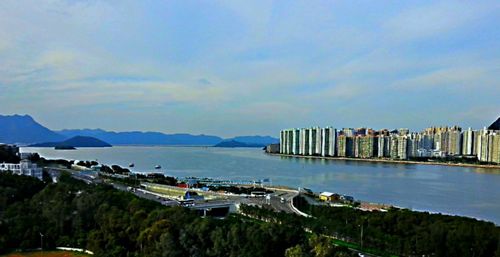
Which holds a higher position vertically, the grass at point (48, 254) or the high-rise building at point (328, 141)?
the high-rise building at point (328, 141)

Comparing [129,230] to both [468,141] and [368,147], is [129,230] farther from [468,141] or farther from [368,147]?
[468,141]

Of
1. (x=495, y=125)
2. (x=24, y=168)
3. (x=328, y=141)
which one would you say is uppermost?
(x=495, y=125)

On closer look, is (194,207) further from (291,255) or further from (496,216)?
(496,216)

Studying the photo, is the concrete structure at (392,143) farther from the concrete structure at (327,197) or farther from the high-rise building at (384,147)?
the concrete structure at (327,197)

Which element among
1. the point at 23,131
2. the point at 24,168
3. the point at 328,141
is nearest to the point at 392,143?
the point at 328,141

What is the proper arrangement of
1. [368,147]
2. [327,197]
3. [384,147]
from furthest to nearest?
[368,147], [384,147], [327,197]

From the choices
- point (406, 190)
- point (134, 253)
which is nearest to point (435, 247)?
point (134, 253)

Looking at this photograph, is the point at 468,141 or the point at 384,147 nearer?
the point at 468,141

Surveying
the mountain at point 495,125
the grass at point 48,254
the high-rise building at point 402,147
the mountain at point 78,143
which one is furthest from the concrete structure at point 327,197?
the mountain at point 78,143
